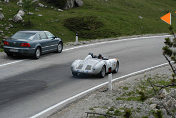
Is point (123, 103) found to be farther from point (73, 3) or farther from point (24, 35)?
point (73, 3)

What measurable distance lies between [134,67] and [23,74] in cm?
656

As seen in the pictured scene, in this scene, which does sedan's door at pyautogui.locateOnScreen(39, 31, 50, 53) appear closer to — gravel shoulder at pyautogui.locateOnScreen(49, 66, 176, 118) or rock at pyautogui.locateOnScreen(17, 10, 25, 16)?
gravel shoulder at pyautogui.locateOnScreen(49, 66, 176, 118)

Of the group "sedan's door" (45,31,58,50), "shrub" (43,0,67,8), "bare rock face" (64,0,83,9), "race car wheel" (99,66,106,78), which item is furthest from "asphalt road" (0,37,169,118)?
"bare rock face" (64,0,83,9)

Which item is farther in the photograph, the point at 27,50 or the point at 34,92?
the point at 27,50

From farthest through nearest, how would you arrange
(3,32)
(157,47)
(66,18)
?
(66,18)
(3,32)
(157,47)

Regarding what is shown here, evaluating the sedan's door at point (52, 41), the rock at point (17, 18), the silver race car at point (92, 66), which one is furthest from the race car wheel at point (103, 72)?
the rock at point (17, 18)

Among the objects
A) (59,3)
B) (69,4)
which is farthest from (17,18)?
(69,4)

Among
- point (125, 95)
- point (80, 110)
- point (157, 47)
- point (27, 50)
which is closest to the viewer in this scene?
point (80, 110)

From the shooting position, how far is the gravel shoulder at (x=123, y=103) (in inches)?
409

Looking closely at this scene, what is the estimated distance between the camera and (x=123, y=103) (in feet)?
39.0

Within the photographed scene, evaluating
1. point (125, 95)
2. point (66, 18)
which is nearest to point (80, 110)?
point (125, 95)

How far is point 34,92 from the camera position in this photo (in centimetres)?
1330

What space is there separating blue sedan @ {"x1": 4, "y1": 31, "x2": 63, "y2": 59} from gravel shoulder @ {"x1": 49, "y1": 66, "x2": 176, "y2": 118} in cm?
629

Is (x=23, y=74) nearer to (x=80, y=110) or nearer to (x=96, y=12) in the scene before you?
(x=80, y=110)
